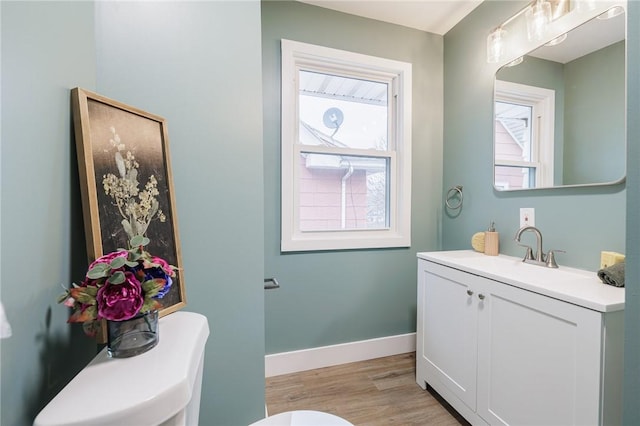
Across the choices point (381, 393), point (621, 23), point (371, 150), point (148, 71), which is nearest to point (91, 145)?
point (148, 71)

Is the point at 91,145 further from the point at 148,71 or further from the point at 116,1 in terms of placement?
the point at 116,1

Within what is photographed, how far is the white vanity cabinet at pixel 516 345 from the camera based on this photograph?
0.86m

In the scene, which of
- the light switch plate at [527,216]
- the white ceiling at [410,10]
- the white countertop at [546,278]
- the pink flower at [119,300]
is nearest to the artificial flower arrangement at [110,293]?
the pink flower at [119,300]

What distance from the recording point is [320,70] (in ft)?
6.45

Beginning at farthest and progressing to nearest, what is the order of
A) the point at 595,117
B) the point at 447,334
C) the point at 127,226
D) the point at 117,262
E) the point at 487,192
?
the point at 487,192, the point at 447,334, the point at 595,117, the point at 127,226, the point at 117,262

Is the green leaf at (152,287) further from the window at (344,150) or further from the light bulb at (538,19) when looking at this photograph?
the light bulb at (538,19)

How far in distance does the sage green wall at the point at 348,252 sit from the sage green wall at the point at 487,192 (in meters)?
0.13

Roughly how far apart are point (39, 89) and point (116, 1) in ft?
1.64

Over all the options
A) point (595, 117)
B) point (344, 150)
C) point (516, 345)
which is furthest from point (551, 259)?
point (344, 150)

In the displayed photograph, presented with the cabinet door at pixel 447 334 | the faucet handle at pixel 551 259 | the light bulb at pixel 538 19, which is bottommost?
the cabinet door at pixel 447 334

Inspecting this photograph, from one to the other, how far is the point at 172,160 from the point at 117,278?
551 mm

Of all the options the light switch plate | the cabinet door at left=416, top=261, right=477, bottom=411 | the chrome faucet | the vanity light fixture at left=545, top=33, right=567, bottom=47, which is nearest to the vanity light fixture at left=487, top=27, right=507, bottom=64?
the vanity light fixture at left=545, top=33, right=567, bottom=47

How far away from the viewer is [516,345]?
1112 millimetres

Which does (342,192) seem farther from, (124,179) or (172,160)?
(124,179)
